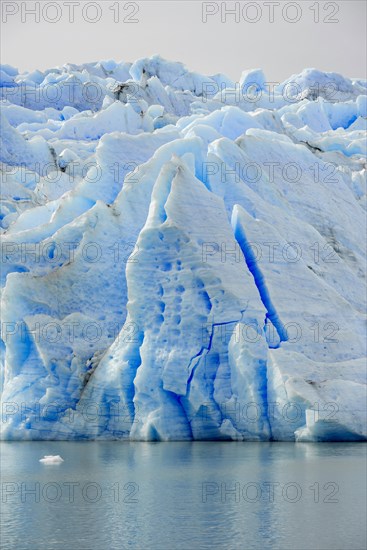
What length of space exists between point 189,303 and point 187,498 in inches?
221

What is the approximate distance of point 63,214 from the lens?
19.3m

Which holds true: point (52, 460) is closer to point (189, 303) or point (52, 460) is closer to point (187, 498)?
point (187, 498)

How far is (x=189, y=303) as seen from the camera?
50.8ft

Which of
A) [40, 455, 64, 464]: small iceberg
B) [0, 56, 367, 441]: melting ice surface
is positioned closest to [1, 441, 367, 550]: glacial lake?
[40, 455, 64, 464]: small iceberg

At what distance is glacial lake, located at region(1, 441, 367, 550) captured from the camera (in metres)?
8.38

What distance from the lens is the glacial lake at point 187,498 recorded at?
330 inches

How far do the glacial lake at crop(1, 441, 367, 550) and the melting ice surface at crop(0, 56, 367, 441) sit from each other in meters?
0.95

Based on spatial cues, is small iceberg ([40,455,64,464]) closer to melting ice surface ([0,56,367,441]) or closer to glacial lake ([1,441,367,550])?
glacial lake ([1,441,367,550])

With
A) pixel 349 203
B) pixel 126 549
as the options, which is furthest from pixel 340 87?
pixel 126 549

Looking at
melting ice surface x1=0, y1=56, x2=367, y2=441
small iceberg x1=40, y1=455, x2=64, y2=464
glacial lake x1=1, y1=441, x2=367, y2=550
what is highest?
melting ice surface x1=0, y1=56, x2=367, y2=441

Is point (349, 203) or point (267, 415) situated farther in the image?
point (349, 203)

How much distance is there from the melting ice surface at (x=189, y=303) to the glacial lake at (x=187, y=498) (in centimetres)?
95

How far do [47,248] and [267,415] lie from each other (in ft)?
19.6

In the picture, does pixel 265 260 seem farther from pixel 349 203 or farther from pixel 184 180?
pixel 349 203
